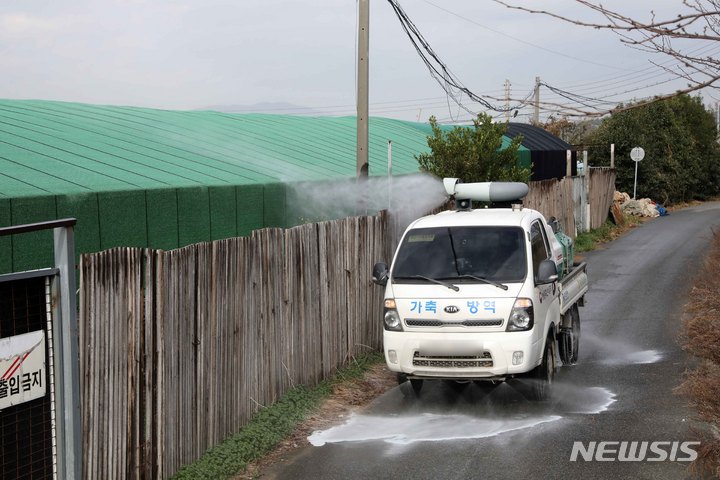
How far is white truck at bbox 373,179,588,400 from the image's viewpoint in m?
9.77

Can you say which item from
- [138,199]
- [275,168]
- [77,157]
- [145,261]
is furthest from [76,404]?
[275,168]

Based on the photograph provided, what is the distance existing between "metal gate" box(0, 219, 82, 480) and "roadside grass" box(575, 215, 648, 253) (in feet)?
74.9

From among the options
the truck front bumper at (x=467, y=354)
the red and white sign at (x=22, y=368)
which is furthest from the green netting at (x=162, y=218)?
the red and white sign at (x=22, y=368)

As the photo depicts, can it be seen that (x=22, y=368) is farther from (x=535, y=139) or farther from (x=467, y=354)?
(x=535, y=139)

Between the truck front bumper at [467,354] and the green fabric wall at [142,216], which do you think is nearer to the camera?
A: the truck front bumper at [467,354]

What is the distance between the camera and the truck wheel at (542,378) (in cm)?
1023

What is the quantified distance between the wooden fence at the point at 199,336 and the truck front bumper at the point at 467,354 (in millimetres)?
1468

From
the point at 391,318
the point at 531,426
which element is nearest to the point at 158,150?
the point at 391,318

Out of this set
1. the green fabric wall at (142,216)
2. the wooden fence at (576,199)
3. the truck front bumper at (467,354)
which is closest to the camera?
the truck front bumper at (467,354)

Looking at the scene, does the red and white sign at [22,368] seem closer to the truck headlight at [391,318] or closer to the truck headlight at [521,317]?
the truck headlight at [391,318]

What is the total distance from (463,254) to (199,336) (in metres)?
3.92

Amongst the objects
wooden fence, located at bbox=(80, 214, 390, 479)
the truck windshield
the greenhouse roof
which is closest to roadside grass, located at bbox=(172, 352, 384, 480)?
wooden fence, located at bbox=(80, 214, 390, 479)

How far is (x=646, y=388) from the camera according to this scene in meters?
10.7

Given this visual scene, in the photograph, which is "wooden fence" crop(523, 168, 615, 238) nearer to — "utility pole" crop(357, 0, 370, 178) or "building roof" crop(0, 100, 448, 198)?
"building roof" crop(0, 100, 448, 198)
